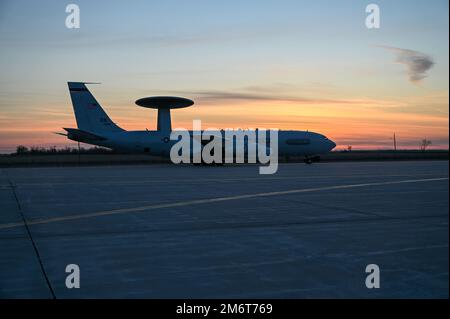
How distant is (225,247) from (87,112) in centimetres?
3933

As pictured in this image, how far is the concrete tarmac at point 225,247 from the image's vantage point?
580cm

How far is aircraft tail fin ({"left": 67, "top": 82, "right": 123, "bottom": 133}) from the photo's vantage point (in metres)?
45.1

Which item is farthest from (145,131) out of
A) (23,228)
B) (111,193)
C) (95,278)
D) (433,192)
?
(95,278)

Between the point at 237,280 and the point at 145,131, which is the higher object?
the point at 145,131

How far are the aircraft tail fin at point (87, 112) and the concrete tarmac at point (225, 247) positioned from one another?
99.6ft

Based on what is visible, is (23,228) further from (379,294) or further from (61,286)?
(379,294)

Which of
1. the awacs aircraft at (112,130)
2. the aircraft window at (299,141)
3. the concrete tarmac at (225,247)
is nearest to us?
the concrete tarmac at (225,247)

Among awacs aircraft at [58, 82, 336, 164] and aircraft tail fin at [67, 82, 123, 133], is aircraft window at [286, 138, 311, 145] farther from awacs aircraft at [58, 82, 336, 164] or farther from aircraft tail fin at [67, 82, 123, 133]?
aircraft tail fin at [67, 82, 123, 133]

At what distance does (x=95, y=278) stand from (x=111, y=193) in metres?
12.2

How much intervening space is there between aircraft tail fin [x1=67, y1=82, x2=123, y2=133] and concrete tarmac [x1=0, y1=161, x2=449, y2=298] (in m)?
30.4

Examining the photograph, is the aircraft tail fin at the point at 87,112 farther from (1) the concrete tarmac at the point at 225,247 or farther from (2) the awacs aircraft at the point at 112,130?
(1) the concrete tarmac at the point at 225,247

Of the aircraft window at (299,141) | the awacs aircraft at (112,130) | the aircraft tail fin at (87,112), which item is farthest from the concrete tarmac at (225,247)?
the aircraft window at (299,141)
